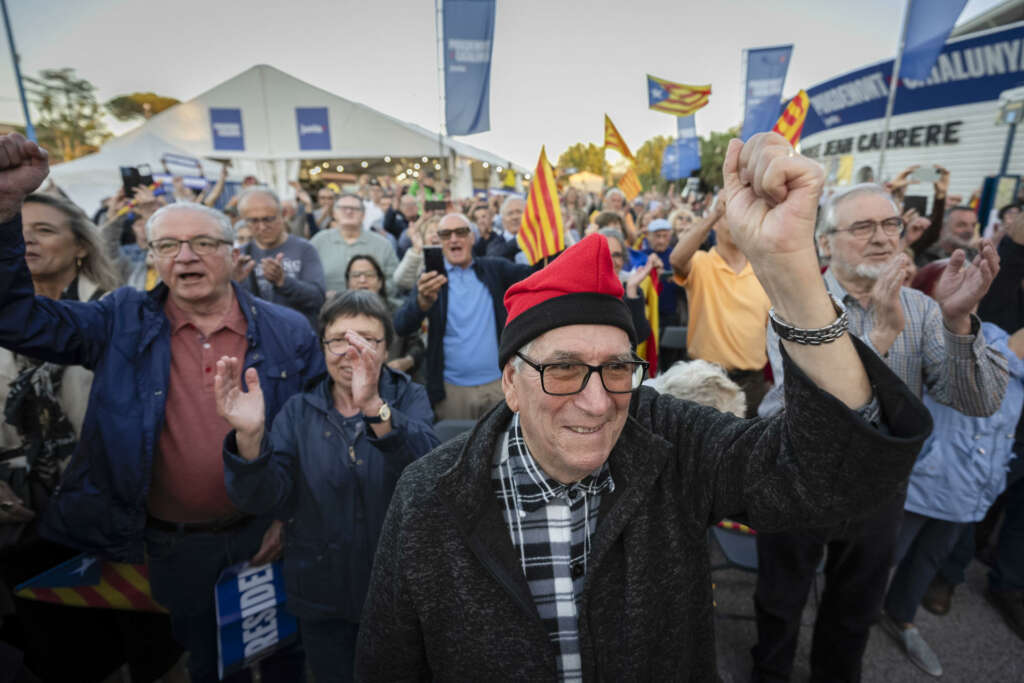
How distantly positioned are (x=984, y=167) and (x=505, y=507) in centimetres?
2339

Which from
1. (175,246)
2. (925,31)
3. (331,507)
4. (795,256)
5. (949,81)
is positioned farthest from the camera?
(949,81)

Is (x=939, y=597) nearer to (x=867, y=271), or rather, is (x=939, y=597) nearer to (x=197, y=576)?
(x=867, y=271)

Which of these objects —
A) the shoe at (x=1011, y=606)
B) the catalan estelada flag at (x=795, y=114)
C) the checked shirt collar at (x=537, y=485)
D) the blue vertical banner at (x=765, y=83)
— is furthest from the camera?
the blue vertical banner at (x=765, y=83)

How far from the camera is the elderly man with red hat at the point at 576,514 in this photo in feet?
3.85

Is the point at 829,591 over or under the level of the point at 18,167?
under

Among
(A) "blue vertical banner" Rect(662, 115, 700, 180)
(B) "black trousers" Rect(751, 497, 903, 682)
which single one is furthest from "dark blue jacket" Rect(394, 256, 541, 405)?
(A) "blue vertical banner" Rect(662, 115, 700, 180)

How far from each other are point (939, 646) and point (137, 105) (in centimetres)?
3460

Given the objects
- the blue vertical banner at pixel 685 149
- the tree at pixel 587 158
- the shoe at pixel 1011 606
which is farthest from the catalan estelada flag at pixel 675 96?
the tree at pixel 587 158

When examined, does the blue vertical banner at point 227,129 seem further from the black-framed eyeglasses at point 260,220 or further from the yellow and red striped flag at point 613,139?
the black-framed eyeglasses at point 260,220

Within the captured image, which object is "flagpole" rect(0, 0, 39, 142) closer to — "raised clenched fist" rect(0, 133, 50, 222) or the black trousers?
"raised clenched fist" rect(0, 133, 50, 222)

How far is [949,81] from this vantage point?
56.8 feet

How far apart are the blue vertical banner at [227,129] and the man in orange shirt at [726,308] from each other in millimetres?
18068

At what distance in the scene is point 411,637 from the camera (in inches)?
52.1

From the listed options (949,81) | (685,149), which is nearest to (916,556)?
(685,149)
